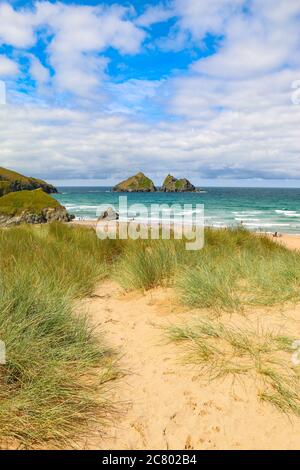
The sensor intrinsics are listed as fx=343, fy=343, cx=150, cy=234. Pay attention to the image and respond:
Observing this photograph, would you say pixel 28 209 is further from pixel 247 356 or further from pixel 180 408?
pixel 180 408

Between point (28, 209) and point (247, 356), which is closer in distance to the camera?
point (247, 356)

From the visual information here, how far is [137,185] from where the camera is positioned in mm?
129250

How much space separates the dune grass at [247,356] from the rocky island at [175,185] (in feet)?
392

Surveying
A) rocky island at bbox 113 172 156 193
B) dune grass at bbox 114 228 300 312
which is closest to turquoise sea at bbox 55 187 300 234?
dune grass at bbox 114 228 300 312

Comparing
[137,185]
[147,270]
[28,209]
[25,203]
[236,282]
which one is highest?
[137,185]

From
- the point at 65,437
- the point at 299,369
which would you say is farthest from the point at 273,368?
the point at 65,437

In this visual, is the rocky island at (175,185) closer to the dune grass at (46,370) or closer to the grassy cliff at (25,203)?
the grassy cliff at (25,203)

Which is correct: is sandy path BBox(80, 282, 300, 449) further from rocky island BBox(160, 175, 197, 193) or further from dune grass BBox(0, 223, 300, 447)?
rocky island BBox(160, 175, 197, 193)

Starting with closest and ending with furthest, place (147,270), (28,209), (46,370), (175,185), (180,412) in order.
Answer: (180,412), (46,370), (147,270), (28,209), (175,185)

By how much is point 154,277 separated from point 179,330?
2.34m

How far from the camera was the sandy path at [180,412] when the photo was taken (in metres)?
2.52

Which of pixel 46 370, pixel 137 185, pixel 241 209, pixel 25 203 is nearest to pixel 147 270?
pixel 46 370

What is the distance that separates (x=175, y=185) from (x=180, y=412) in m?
123

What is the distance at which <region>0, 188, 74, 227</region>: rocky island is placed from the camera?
19.1 m
